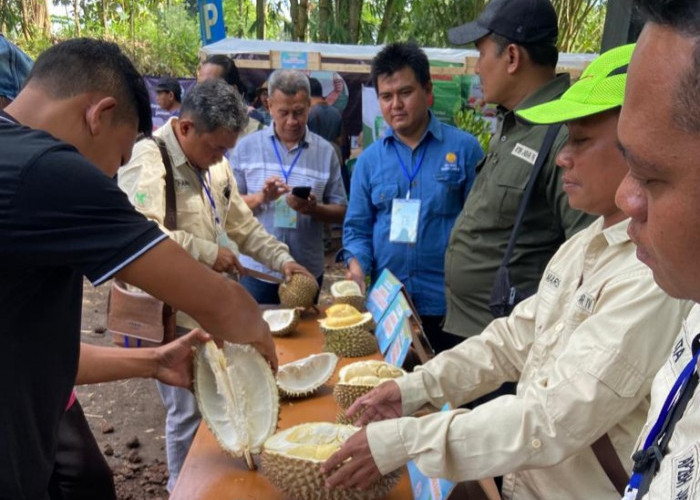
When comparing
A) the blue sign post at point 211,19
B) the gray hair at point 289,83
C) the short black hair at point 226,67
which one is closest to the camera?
the gray hair at point 289,83

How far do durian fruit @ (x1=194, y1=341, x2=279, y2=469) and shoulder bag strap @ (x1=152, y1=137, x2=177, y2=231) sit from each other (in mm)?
1133

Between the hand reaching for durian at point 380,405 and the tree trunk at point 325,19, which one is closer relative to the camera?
the hand reaching for durian at point 380,405

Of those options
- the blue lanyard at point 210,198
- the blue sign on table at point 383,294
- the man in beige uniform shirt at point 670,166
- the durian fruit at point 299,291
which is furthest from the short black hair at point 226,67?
the man in beige uniform shirt at point 670,166

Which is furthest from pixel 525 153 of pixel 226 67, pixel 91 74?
pixel 226 67

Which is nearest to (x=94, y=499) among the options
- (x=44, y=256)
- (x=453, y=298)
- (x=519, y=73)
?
(x=44, y=256)

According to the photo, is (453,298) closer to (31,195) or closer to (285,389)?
(285,389)

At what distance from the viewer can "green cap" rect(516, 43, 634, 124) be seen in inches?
60.2

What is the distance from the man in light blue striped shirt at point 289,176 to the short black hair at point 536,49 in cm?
164

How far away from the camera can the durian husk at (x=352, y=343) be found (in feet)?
8.59

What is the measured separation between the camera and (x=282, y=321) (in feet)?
9.76

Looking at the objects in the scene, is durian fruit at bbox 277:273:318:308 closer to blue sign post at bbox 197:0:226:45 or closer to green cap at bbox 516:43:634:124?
green cap at bbox 516:43:634:124

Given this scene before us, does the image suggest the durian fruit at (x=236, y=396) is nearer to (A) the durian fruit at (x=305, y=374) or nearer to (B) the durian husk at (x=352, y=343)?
(A) the durian fruit at (x=305, y=374)

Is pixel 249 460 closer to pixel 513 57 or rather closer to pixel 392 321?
pixel 392 321

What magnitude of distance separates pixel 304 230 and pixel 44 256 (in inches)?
109
